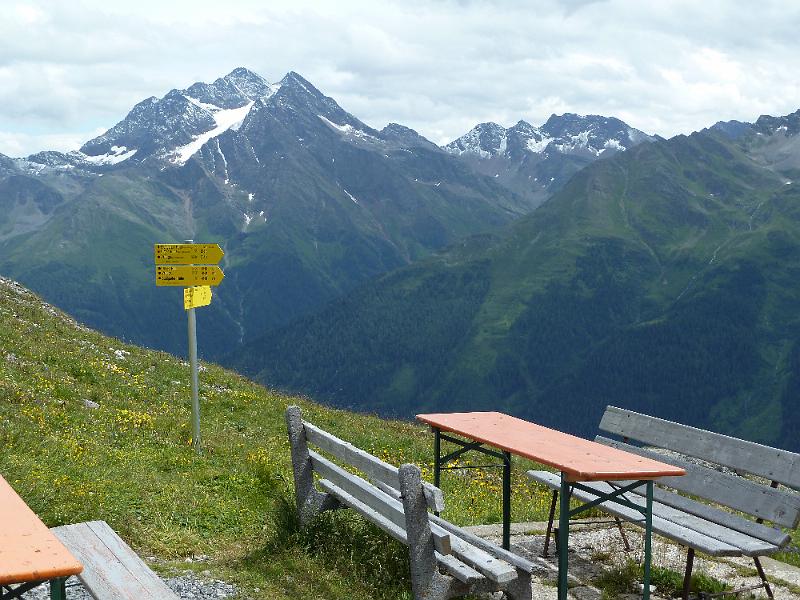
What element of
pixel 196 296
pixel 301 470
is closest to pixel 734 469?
pixel 301 470

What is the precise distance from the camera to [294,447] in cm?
996

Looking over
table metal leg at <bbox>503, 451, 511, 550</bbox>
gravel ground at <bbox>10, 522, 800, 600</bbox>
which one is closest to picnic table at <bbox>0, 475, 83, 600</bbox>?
gravel ground at <bbox>10, 522, 800, 600</bbox>

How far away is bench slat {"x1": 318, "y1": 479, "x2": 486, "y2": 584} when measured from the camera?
7.23m

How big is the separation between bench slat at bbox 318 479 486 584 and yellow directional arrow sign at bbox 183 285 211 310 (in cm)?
566

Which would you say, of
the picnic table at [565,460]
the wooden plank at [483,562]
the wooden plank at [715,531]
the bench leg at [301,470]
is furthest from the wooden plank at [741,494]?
the bench leg at [301,470]

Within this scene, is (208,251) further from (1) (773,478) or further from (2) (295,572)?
(1) (773,478)

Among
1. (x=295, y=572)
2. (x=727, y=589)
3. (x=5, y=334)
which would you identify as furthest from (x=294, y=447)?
(x=5, y=334)

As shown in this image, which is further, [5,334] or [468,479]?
[5,334]

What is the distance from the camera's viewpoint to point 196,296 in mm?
14789

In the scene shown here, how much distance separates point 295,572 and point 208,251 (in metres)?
7.50

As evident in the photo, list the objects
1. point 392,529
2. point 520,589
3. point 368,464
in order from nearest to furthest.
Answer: point 520,589 < point 368,464 < point 392,529

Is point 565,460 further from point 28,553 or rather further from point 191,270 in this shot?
point 191,270

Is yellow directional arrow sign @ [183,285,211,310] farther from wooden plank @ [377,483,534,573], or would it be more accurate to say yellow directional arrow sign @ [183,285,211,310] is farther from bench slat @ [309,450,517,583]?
wooden plank @ [377,483,534,573]

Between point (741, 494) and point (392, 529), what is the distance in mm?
4336
